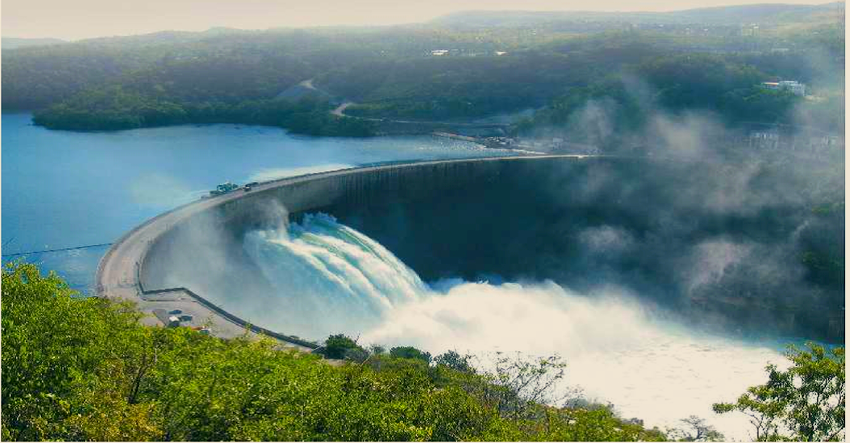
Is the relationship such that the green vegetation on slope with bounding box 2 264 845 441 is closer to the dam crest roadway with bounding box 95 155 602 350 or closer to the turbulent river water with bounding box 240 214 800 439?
the dam crest roadway with bounding box 95 155 602 350

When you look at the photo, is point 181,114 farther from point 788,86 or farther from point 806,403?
point 806,403

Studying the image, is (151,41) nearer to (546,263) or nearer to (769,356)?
(546,263)

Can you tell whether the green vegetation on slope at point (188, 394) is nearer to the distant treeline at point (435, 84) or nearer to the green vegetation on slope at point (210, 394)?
the green vegetation on slope at point (210, 394)

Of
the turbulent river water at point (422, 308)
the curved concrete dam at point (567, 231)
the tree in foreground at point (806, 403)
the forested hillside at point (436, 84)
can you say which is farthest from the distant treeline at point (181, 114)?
the tree in foreground at point (806, 403)

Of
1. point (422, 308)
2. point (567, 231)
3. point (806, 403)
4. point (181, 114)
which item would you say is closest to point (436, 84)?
point (181, 114)

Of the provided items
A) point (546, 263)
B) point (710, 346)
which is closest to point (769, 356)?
point (710, 346)

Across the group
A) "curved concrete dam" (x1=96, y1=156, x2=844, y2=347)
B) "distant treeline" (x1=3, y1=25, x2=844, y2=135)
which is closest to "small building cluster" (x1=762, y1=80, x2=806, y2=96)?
"distant treeline" (x1=3, y1=25, x2=844, y2=135)
